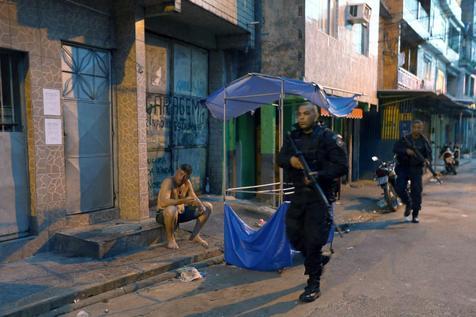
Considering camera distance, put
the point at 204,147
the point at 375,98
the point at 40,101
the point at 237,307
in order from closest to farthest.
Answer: the point at 237,307, the point at 40,101, the point at 204,147, the point at 375,98

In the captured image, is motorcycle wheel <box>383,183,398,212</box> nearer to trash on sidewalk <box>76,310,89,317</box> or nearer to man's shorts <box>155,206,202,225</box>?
man's shorts <box>155,206,202,225</box>

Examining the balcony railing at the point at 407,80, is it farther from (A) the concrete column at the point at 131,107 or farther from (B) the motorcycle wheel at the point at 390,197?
(A) the concrete column at the point at 131,107

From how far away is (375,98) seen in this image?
48.0 ft

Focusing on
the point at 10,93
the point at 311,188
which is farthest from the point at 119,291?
the point at 10,93

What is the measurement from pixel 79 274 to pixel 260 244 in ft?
7.11

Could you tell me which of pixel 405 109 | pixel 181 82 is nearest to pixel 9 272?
pixel 181 82

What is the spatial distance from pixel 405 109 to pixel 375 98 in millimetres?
1553

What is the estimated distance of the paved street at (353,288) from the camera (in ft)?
13.0

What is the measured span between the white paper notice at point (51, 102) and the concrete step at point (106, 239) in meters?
1.68

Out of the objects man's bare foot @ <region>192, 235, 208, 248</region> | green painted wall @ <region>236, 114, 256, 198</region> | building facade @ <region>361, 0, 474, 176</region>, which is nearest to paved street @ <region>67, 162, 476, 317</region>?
man's bare foot @ <region>192, 235, 208, 248</region>

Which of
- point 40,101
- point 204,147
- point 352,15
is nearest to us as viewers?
point 40,101

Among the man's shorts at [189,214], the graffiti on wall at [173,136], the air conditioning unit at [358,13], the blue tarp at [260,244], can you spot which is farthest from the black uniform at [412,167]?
the air conditioning unit at [358,13]

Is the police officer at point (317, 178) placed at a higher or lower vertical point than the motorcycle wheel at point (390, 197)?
higher

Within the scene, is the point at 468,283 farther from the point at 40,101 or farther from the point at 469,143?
the point at 469,143
